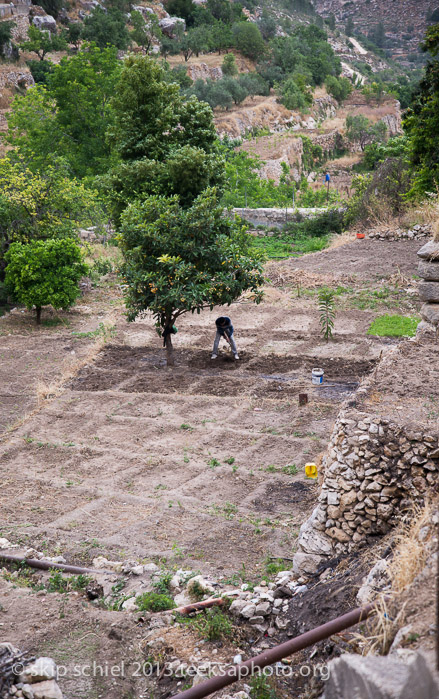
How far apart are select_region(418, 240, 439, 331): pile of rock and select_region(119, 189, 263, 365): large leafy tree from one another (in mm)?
3698

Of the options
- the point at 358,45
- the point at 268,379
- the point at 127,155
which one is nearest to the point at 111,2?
the point at 358,45

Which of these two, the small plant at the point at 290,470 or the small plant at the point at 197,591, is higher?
the small plant at the point at 197,591

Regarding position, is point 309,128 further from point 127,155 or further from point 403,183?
point 127,155

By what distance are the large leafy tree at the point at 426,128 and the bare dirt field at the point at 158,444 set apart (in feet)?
10.5

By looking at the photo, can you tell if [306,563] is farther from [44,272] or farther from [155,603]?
[44,272]

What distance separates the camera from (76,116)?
2861cm

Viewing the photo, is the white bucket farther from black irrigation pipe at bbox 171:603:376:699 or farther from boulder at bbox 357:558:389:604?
black irrigation pipe at bbox 171:603:376:699

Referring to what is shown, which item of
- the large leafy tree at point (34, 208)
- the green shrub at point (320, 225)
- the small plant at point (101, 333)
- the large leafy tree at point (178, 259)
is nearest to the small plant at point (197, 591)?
the large leafy tree at point (178, 259)

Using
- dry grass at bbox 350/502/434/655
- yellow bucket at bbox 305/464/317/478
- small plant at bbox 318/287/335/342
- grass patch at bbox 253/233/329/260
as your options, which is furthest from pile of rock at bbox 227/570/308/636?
grass patch at bbox 253/233/329/260

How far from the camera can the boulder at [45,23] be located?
5316 centimetres

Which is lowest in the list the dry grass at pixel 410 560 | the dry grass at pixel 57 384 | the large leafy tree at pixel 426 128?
the dry grass at pixel 57 384

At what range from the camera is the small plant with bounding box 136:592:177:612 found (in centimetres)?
553

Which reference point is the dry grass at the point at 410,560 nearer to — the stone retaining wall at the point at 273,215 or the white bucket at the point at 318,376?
the white bucket at the point at 318,376

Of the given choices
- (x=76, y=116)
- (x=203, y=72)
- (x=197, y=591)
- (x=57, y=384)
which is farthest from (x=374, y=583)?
(x=203, y=72)
